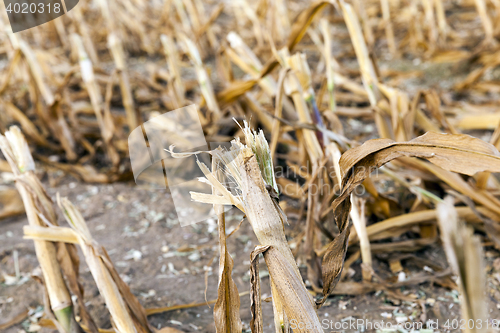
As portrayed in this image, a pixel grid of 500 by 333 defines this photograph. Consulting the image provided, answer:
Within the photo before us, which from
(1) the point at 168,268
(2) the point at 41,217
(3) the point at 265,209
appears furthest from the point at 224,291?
(1) the point at 168,268

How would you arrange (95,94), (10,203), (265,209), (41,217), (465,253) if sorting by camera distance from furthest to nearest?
1. (95,94)
2. (10,203)
3. (41,217)
4. (265,209)
5. (465,253)

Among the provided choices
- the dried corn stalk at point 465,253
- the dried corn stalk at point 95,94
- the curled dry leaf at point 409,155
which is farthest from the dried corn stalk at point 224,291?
the dried corn stalk at point 95,94

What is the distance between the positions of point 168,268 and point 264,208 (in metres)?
0.64

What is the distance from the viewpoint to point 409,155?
467mm

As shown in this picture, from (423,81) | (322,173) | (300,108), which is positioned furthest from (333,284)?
(423,81)

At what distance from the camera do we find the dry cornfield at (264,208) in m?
0.47

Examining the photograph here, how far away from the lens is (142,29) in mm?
2932

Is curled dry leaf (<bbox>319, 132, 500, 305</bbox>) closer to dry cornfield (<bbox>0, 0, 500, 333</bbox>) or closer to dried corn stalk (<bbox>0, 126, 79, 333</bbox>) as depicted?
dry cornfield (<bbox>0, 0, 500, 333</bbox>)

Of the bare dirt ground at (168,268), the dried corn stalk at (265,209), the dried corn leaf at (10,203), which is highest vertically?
the dried corn stalk at (265,209)

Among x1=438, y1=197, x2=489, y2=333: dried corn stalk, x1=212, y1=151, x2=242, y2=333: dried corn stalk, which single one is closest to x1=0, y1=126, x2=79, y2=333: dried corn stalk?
x1=212, y1=151, x2=242, y2=333: dried corn stalk

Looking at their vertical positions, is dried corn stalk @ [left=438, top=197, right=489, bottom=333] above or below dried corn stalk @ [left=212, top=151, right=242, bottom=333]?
above

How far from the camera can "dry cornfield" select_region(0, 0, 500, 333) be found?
1.54ft

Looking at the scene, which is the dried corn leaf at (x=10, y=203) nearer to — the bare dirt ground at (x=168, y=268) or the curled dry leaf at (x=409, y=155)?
the bare dirt ground at (x=168, y=268)

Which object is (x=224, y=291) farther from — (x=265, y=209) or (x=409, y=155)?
(x=409, y=155)
